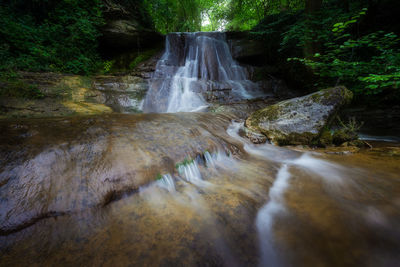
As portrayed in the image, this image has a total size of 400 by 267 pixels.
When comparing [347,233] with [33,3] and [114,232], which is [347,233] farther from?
[33,3]

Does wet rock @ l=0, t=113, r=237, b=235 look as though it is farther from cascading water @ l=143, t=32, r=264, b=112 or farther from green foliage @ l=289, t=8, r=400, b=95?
green foliage @ l=289, t=8, r=400, b=95

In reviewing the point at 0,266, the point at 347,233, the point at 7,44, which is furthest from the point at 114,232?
the point at 7,44

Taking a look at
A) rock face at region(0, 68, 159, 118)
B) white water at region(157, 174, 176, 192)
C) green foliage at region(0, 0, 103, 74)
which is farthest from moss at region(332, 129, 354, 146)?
green foliage at region(0, 0, 103, 74)

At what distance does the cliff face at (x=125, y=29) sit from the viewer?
24.5ft

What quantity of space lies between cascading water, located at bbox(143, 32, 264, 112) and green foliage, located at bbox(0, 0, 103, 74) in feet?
9.85

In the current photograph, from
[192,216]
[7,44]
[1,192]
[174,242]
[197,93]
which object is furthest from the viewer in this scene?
[197,93]

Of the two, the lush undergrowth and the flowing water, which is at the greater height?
the lush undergrowth

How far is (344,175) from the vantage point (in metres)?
2.18

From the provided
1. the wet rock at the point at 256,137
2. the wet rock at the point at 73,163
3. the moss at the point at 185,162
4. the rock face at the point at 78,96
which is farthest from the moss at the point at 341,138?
the rock face at the point at 78,96

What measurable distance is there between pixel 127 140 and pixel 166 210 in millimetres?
1215

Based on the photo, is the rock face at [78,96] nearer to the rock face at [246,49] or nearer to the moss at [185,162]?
the moss at [185,162]

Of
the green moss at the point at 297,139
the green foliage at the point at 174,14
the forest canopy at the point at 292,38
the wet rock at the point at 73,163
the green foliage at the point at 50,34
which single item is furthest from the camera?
the green foliage at the point at 174,14

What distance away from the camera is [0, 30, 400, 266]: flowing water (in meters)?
1.10

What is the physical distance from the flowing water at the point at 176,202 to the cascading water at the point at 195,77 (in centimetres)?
362
